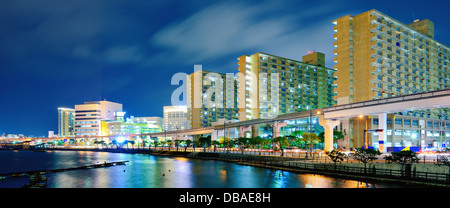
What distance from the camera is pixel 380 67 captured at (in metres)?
99.4

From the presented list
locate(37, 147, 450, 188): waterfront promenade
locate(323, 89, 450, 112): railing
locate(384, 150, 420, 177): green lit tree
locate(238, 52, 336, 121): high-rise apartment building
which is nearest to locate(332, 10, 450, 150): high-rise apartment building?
locate(323, 89, 450, 112): railing

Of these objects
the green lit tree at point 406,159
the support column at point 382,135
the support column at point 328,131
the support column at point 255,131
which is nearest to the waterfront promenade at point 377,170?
the green lit tree at point 406,159

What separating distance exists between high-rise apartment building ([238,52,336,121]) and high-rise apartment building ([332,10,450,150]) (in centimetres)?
4182

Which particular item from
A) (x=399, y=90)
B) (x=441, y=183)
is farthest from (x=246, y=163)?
(x=399, y=90)

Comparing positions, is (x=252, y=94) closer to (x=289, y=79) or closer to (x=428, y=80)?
(x=289, y=79)

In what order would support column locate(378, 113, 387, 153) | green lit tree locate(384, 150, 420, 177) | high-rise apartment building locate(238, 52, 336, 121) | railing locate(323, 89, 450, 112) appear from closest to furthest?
1. green lit tree locate(384, 150, 420, 177)
2. railing locate(323, 89, 450, 112)
3. support column locate(378, 113, 387, 153)
4. high-rise apartment building locate(238, 52, 336, 121)

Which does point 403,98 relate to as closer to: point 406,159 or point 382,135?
point 382,135

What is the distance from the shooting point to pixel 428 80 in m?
115

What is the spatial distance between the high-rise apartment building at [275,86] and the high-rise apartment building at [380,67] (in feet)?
137

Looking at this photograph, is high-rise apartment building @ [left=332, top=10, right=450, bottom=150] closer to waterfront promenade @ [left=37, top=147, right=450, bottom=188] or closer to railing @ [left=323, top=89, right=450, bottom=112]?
railing @ [left=323, top=89, right=450, bottom=112]

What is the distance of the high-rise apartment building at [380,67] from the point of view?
314ft

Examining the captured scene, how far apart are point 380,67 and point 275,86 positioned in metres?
56.6

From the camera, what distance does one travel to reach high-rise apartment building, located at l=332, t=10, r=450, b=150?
9581cm
